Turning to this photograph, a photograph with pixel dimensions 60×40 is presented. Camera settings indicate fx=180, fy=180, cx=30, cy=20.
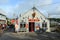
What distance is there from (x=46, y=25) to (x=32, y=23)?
344 centimetres

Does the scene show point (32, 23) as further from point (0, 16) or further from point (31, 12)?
point (0, 16)

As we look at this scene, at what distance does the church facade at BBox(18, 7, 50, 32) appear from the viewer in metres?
42.8

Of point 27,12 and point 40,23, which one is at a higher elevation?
point 27,12

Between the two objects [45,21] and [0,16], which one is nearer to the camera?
[45,21]

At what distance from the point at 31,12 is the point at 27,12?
994 millimetres

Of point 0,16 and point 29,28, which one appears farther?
point 0,16

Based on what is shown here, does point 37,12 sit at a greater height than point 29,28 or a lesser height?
greater

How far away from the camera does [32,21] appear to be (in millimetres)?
43219

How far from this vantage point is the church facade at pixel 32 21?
42.8m

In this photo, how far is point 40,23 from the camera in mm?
43562

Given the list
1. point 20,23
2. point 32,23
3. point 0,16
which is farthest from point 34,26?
point 0,16

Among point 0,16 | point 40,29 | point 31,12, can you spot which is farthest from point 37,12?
point 0,16

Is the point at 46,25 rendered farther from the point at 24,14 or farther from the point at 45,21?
the point at 24,14

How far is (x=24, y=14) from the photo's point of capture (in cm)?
4309
